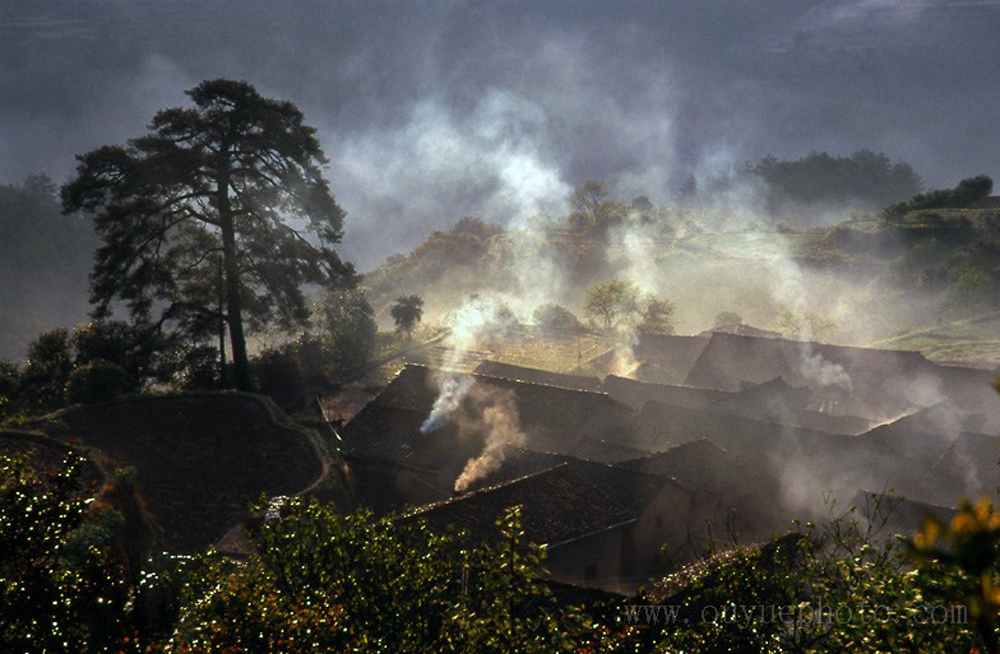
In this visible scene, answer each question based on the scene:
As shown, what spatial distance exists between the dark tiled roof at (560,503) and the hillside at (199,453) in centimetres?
563

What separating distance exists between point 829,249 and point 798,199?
270ft

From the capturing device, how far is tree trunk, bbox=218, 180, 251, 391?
3531 centimetres

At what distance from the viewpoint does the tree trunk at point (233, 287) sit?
35312 mm

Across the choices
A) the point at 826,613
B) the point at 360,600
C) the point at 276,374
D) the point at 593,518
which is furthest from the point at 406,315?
the point at 826,613

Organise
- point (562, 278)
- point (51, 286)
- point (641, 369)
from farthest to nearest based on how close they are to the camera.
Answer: point (562, 278) → point (51, 286) → point (641, 369)

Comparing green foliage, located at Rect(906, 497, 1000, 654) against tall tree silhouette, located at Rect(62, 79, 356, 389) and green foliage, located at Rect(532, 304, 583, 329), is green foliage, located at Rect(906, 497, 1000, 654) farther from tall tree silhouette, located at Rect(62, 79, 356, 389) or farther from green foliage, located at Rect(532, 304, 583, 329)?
green foliage, located at Rect(532, 304, 583, 329)

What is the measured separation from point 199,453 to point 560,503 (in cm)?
1246

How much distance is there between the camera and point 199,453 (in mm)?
27750

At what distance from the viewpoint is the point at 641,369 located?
196 feet

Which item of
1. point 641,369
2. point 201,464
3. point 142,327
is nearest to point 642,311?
point 641,369

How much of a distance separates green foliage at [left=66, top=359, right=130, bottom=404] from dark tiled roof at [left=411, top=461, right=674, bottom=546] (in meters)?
15.2

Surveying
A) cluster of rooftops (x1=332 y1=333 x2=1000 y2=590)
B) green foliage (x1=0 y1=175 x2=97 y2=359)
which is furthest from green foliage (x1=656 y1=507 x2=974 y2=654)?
green foliage (x1=0 y1=175 x2=97 y2=359)

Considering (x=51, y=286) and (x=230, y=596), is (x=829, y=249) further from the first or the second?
(x=230, y=596)

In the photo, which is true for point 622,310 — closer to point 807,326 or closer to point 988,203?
point 807,326
